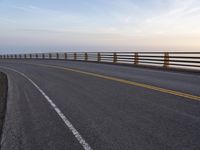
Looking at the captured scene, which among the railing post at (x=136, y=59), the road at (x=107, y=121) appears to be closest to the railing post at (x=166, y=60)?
the railing post at (x=136, y=59)

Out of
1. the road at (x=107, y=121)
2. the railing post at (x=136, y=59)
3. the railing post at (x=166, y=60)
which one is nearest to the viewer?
the road at (x=107, y=121)

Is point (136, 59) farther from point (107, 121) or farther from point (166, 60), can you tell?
point (107, 121)

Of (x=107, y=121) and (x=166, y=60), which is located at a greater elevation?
(x=166, y=60)

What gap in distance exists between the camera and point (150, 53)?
24.6 metres

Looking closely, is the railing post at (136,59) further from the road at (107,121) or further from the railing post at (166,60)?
the road at (107,121)

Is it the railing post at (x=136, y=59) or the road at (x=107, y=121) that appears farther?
the railing post at (x=136, y=59)

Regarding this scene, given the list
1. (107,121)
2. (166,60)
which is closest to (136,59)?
(166,60)

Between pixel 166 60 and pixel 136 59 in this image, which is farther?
pixel 136 59

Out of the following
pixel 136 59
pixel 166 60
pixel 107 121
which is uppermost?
pixel 166 60

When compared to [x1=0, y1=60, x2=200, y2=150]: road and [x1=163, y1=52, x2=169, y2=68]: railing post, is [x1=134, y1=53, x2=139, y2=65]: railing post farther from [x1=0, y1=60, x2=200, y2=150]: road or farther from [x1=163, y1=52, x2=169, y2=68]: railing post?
[x1=0, y1=60, x2=200, y2=150]: road

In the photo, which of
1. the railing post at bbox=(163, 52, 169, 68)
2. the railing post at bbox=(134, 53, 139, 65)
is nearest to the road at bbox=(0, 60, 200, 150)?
the railing post at bbox=(163, 52, 169, 68)

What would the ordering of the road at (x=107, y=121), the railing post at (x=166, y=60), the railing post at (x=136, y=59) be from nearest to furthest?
the road at (x=107, y=121), the railing post at (x=166, y=60), the railing post at (x=136, y=59)

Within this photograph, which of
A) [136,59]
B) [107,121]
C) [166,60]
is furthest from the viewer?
[136,59]

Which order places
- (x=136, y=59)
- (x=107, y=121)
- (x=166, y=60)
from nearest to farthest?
(x=107, y=121) < (x=166, y=60) < (x=136, y=59)
